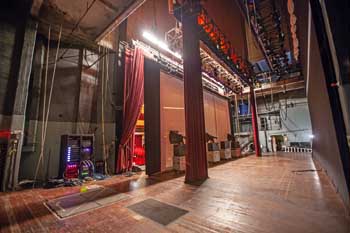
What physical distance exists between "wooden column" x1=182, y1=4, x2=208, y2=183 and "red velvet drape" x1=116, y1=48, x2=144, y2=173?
2609 millimetres

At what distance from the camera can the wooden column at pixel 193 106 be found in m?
3.96

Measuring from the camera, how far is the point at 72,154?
4457mm

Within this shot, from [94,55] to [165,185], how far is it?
5385 millimetres

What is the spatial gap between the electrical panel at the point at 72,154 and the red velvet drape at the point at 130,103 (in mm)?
1198

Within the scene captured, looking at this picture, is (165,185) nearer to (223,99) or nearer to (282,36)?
(282,36)

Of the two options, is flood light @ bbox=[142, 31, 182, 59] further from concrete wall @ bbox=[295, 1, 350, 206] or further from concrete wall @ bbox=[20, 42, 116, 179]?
concrete wall @ bbox=[295, 1, 350, 206]

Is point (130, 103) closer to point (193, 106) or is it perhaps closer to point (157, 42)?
point (193, 106)

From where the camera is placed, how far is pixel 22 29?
424cm

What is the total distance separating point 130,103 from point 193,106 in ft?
9.67

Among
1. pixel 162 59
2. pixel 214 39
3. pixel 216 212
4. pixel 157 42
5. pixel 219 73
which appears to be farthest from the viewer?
pixel 219 73

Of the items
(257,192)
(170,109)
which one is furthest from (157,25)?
(257,192)

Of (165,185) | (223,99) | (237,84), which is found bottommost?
(165,185)

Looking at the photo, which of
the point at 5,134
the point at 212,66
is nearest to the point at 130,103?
the point at 5,134

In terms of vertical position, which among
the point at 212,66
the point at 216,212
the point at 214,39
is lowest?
the point at 216,212
